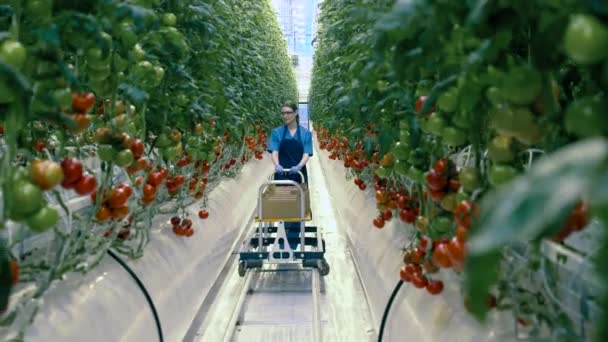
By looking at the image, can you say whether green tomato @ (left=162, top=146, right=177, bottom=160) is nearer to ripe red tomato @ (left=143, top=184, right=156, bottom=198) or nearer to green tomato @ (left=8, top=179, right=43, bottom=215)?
ripe red tomato @ (left=143, top=184, right=156, bottom=198)

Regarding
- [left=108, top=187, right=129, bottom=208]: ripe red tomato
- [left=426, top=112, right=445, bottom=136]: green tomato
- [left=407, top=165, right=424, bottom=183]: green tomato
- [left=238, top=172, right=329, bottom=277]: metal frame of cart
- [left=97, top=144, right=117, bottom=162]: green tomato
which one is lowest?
[left=238, top=172, right=329, bottom=277]: metal frame of cart

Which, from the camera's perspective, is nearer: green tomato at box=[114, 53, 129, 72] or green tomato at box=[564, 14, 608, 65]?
green tomato at box=[564, 14, 608, 65]

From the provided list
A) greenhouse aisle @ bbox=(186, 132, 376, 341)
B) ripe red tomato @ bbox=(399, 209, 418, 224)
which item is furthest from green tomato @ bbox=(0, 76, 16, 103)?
greenhouse aisle @ bbox=(186, 132, 376, 341)

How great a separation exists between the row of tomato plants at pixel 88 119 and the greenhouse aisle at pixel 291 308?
0.58 m

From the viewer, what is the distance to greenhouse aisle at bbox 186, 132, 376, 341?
289cm

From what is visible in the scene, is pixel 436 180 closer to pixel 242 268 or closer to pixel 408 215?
pixel 408 215

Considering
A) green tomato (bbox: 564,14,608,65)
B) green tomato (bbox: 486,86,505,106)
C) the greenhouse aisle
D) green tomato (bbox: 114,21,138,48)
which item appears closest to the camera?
green tomato (bbox: 564,14,608,65)

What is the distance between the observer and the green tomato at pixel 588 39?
50 centimetres

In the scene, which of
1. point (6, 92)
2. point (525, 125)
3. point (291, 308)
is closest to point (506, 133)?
point (525, 125)

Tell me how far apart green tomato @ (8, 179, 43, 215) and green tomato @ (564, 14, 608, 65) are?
82cm

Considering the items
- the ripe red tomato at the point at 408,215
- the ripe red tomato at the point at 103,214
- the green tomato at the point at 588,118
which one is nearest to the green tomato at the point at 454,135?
the green tomato at the point at 588,118

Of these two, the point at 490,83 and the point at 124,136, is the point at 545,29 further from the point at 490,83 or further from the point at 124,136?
the point at 124,136

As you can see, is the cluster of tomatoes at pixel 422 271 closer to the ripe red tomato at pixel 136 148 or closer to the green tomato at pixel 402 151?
the green tomato at pixel 402 151

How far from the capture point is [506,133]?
2.74 feet
